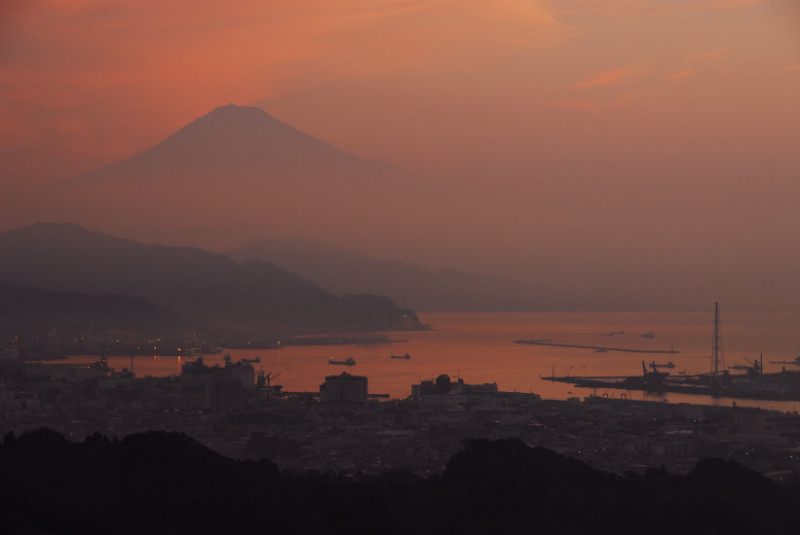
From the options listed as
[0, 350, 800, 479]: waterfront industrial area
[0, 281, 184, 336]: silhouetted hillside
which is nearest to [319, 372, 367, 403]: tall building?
[0, 350, 800, 479]: waterfront industrial area

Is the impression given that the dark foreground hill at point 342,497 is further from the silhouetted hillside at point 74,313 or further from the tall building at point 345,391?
the silhouetted hillside at point 74,313

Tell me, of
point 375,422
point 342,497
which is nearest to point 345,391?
point 375,422

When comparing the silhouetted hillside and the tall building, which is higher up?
the silhouetted hillside

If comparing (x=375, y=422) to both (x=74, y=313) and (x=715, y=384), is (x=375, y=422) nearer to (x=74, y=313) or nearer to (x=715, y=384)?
(x=715, y=384)

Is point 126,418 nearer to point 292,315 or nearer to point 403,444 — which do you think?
point 403,444

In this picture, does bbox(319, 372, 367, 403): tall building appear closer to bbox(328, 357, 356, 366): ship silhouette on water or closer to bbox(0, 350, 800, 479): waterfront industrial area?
bbox(0, 350, 800, 479): waterfront industrial area

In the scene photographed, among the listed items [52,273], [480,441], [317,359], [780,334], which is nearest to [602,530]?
[480,441]
